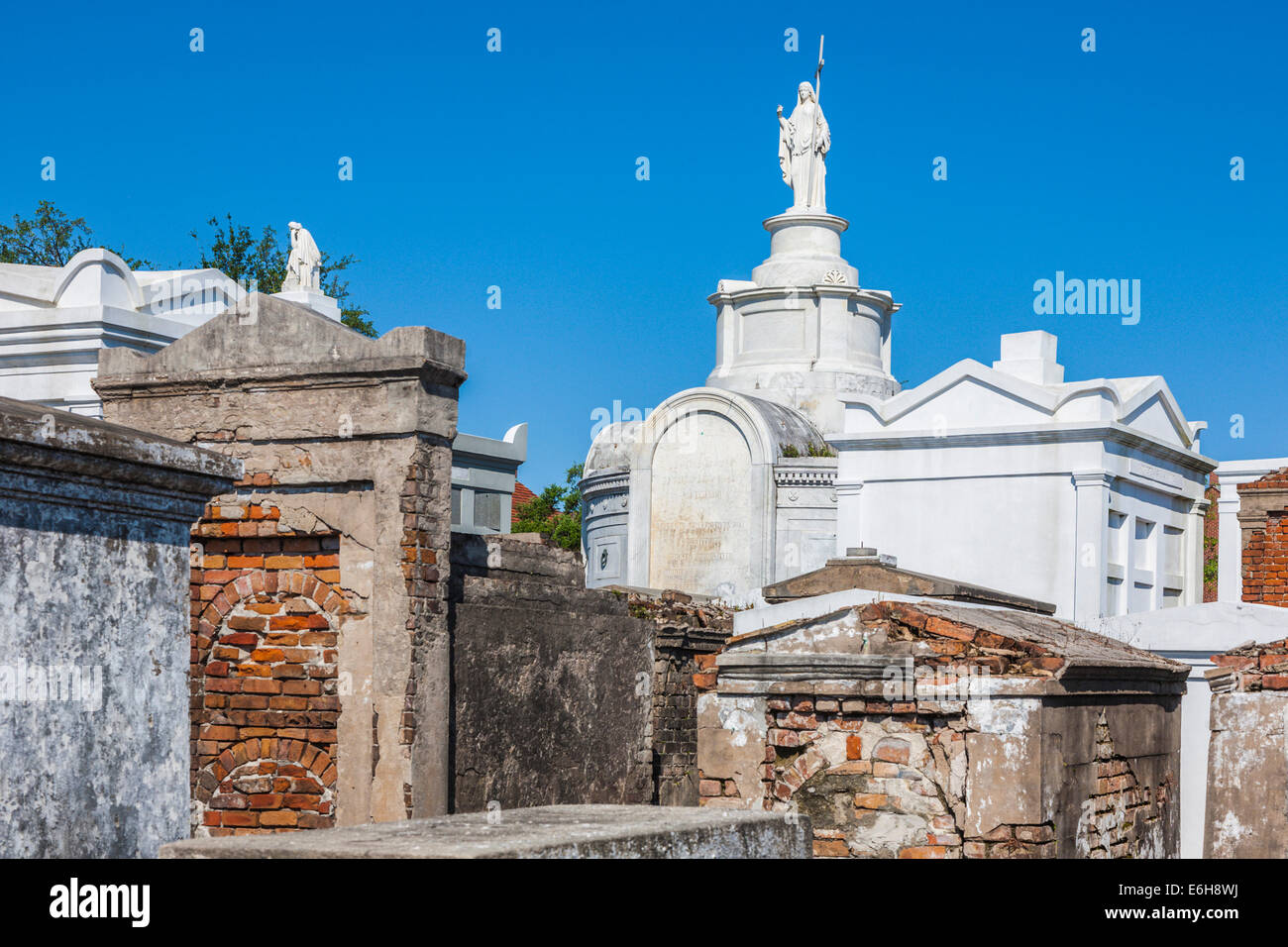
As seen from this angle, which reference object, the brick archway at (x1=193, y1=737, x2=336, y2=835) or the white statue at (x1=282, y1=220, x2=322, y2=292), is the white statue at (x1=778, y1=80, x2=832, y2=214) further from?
the brick archway at (x1=193, y1=737, x2=336, y2=835)

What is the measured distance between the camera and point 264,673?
7.94 m

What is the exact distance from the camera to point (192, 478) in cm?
347

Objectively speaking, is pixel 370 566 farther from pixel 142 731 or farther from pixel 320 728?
pixel 142 731

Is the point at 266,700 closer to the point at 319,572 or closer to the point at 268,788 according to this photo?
the point at 268,788

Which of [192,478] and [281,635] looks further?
[281,635]

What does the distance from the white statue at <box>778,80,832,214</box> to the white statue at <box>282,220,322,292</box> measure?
9.08 m

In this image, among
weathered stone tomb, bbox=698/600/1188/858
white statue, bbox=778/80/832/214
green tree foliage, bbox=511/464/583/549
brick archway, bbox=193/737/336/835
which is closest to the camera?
weathered stone tomb, bbox=698/600/1188/858

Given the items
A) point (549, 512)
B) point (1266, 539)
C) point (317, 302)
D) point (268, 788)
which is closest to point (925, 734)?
point (268, 788)

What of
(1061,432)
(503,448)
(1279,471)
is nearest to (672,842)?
(503,448)

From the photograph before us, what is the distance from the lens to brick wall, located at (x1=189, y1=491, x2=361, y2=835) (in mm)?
7812

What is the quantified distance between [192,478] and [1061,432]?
15506 millimetres

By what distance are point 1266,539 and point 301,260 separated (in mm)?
13595

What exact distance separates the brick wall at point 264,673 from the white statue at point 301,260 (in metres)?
13.0

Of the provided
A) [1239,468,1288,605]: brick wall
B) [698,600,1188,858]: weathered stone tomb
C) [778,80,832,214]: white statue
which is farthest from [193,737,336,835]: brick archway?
[778,80,832,214]: white statue
